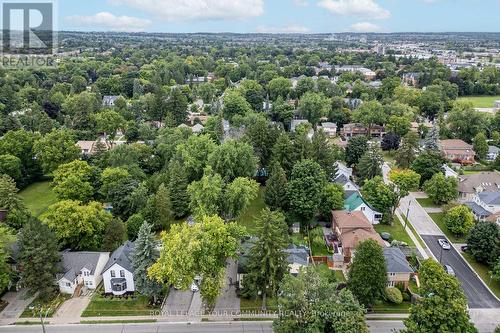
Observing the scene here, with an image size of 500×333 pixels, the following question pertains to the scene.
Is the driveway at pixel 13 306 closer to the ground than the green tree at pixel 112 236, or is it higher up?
closer to the ground

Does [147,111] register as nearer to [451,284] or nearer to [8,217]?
[8,217]

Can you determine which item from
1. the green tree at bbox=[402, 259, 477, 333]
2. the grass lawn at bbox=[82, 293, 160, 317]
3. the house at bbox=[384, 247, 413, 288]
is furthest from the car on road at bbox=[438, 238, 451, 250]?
the grass lawn at bbox=[82, 293, 160, 317]

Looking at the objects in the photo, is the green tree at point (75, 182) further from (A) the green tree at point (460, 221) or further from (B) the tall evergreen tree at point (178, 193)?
(A) the green tree at point (460, 221)

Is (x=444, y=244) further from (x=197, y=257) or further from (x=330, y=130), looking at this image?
(x=330, y=130)

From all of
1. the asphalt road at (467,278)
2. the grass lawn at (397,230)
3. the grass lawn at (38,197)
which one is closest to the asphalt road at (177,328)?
the asphalt road at (467,278)

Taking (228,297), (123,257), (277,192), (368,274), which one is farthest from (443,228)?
(123,257)

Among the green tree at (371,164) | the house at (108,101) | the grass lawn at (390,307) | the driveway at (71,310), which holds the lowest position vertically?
the driveway at (71,310)

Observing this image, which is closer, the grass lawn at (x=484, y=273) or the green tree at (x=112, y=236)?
the grass lawn at (x=484, y=273)
